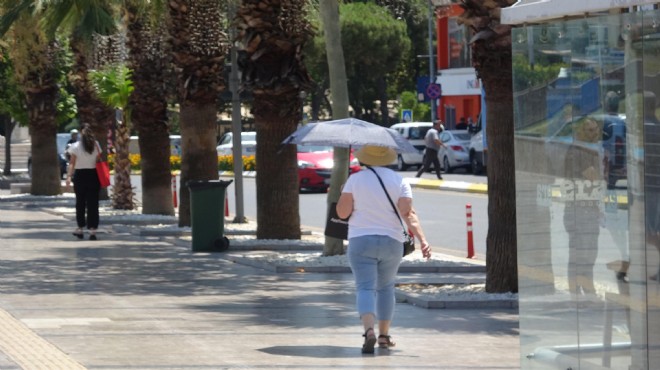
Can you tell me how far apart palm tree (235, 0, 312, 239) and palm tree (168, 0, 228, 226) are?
2346mm

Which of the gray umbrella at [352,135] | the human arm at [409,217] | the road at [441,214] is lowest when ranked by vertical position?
A: the road at [441,214]

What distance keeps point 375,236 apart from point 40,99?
24.7 meters

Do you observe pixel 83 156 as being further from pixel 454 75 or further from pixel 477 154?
pixel 454 75

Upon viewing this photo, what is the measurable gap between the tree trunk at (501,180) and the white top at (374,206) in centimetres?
286

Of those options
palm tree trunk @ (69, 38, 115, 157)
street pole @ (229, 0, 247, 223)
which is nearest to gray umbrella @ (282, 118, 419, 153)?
street pole @ (229, 0, 247, 223)

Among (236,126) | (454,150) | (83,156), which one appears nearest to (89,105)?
(236,126)

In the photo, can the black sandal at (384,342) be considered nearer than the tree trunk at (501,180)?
Yes

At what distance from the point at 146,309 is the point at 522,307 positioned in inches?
225

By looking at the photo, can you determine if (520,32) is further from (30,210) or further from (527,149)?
(30,210)

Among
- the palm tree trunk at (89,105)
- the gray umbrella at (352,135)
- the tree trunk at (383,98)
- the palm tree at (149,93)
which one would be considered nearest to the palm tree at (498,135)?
the gray umbrella at (352,135)

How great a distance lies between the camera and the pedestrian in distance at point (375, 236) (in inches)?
409

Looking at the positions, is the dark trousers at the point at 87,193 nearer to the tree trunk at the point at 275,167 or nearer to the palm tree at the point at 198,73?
the palm tree at the point at 198,73

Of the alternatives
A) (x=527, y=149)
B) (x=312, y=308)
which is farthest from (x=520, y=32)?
(x=312, y=308)

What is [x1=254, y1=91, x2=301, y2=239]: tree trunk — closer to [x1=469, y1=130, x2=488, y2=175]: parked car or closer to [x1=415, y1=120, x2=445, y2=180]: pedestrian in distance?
[x1=415, y1=120, x2=445, y2=180]: pedestrian in distance
